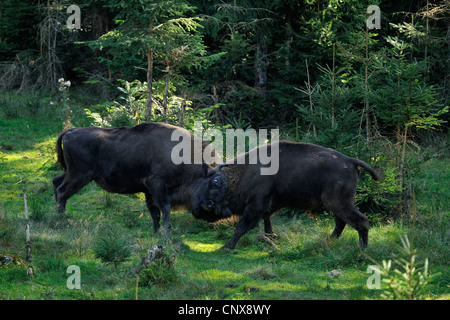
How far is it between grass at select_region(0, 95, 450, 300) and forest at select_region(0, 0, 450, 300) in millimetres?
33

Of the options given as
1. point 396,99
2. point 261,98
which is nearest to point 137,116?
point 261,98

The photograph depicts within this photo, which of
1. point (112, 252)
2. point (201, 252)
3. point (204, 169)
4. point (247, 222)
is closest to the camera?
point (112, 252)

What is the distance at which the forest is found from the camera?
766 centimetres

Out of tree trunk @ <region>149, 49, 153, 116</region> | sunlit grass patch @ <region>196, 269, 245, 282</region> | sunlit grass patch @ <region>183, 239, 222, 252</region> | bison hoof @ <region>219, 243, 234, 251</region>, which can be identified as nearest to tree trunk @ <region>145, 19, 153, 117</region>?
tree trunk @ <region>149, 49, 153, 116</region>

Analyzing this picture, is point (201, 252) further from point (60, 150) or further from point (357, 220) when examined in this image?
point (60, 150)

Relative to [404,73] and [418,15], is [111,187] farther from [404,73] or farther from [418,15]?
[418,15]

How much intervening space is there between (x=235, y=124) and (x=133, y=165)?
4811mm

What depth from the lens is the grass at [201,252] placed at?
721cm

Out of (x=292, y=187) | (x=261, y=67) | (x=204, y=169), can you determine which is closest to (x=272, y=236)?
(x=292, y=187)

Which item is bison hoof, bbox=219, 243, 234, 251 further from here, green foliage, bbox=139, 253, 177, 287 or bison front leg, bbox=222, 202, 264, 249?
green foliage, bbox=139, 253, 177, 287

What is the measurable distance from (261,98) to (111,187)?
29.8ft

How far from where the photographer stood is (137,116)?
49.0 feet

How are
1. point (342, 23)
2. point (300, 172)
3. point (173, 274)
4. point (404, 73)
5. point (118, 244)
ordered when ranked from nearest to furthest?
point (173, 274) → point (118, 244) → point (300, 172) → point (404, 73) → point (342, 23)

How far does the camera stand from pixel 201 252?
31.7 ft
